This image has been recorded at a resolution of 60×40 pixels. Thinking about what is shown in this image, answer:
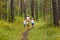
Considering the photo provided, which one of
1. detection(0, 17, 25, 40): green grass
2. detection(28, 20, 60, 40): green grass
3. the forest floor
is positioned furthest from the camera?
detection(28, 20, 60, 40): green grass

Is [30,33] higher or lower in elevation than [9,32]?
lower

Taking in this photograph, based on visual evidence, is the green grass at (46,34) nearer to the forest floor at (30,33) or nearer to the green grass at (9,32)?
the forest floor at (30,33)

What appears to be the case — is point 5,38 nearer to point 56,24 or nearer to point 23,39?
point 23,39

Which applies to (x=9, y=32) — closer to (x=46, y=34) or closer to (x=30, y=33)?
(x=30, y=33)

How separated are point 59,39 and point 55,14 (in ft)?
22.4

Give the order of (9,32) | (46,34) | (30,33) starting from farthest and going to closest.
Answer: (30,33)
(9,32)
(46,34)

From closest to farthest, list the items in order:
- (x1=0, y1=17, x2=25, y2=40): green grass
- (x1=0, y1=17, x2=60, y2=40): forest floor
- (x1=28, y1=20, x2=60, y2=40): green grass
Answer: (x1=0, y1=17, x2=25, y2=40): green grass → (x1=0, y1=17, x2=60, y2=40): forest floor → (x1=28, y1=20, x2=60, y2=40): green grass

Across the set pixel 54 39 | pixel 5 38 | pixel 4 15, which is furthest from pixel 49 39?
pixel 4 15

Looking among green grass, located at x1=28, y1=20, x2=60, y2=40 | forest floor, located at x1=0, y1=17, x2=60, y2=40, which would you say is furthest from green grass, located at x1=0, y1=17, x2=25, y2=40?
green grass, located at x1=28, y1=20, x2=60, y2=40

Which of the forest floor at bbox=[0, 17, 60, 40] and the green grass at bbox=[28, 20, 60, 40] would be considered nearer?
the forest floor at bbox=[0, 17, 60, 40]

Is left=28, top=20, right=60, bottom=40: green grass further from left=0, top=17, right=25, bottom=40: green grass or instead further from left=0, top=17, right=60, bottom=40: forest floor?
left=0, top=17, right=25, bottom=40: green grass

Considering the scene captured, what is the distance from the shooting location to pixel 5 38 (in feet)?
37.3

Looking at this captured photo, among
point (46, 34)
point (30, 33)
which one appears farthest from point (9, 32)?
point (46, 34)

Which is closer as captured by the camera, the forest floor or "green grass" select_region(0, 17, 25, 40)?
"green grass" select_region(0, 17, 25, 40)
